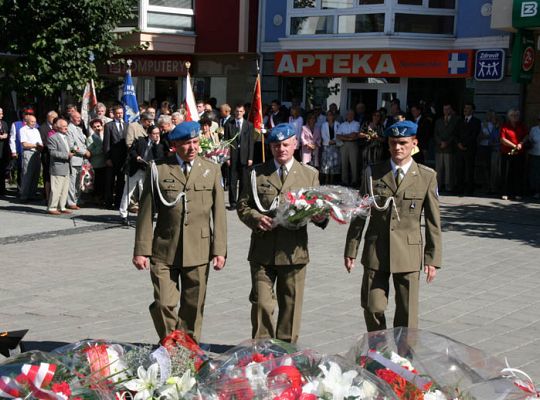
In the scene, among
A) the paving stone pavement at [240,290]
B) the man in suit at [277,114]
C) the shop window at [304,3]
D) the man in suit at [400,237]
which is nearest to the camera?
the man in suit at [400,237]

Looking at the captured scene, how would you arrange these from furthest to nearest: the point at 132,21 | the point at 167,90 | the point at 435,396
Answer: the point at 167,90 → the point at 132,21 → the point at 435,396

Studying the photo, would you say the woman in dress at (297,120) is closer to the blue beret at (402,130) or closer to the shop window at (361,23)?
the shop window at (361,23)

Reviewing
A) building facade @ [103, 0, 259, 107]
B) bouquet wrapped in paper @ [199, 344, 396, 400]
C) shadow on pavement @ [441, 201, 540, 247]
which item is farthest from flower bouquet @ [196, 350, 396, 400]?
building facade @ [103, 0, 259, 107]

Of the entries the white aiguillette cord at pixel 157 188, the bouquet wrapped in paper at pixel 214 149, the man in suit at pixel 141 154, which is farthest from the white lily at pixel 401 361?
the man in suit at pixel 141 154

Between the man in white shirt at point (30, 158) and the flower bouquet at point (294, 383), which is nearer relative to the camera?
the flower bouquet at point (294, 383)

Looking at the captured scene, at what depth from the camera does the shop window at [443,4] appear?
21.3m

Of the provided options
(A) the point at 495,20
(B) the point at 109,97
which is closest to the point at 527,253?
(A) the point at 495,20

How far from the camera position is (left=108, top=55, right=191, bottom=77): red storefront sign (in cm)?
2630

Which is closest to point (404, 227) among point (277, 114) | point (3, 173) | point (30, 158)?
point (30, 158)

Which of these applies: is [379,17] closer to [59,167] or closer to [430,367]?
[59,167]

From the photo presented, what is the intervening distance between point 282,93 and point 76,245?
12794 millimetres

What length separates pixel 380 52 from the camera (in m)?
22.0

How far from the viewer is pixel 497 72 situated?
20.1 m

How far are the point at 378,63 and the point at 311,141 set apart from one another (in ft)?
9.68
